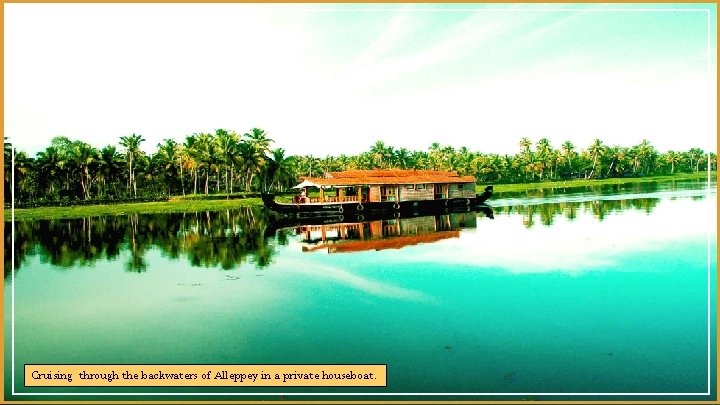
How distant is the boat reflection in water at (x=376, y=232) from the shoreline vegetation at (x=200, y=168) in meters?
16.0

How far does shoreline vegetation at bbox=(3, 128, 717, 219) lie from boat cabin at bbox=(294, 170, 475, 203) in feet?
43.0

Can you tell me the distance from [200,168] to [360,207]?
2868 cm

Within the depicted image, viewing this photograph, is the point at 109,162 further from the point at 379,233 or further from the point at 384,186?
the point at 379,233

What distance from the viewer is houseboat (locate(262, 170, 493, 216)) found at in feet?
110

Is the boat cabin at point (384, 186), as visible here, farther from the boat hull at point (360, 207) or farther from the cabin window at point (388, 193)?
the boat hull at point (360, 207)

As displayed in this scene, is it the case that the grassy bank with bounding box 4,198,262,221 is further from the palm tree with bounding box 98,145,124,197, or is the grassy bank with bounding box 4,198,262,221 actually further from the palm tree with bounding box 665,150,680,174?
the palm tree with bounding box 665,150,680,174

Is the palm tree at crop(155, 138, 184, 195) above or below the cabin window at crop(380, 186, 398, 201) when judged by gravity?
above

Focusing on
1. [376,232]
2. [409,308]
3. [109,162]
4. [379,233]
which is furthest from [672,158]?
[409,308]

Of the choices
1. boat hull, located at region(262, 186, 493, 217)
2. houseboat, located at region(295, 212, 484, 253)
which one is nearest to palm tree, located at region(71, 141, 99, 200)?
boat hull, located at region(262, 186, 493, 217)

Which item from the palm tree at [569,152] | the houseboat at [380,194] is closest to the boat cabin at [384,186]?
the houseboat at [380,194]

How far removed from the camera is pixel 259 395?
23.9 ft

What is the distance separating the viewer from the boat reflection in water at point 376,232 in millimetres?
20453

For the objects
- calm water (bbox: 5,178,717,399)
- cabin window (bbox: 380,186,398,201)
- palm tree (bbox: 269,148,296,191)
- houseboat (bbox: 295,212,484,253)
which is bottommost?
calm water (bbox: 5,178,717,399)

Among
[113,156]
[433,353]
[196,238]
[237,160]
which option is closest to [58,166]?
[113,156]
